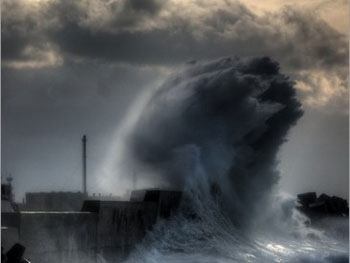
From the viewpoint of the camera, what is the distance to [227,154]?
56.7 feet

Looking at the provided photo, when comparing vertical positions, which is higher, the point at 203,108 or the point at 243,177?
the point at 203,108

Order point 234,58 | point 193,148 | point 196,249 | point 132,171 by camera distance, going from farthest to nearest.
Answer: point 234,58
point 132,171
point 193,148
point 196,249

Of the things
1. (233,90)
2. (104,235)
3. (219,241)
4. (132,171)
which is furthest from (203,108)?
(104,235)

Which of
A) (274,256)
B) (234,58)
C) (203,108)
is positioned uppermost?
(234,58)

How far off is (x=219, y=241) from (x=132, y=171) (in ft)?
12.7

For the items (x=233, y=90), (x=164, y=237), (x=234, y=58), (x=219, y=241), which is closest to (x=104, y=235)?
(x=164, y=237)

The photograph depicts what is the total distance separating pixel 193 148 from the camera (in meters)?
16.5

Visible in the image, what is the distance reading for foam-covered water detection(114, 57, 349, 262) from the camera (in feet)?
49.6

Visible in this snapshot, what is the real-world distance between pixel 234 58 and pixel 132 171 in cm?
377

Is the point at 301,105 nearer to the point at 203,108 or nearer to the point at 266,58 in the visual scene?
the point at 266,58

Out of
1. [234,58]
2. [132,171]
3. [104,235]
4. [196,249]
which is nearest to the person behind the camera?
[104,235]

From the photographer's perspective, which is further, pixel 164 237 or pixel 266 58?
pixel 266 58

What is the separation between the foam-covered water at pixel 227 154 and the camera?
15.1m

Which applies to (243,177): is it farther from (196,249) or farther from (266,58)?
(196,249)
